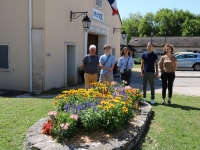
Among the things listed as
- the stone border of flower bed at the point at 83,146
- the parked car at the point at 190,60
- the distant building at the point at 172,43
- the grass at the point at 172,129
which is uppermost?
the distant building at the point at 172,43

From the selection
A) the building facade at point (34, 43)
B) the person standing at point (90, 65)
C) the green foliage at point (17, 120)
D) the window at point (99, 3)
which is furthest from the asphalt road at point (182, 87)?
the green foliage at point (17, 120)

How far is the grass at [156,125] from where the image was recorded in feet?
13.9

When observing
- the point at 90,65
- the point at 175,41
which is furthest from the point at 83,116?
the point at 175,41

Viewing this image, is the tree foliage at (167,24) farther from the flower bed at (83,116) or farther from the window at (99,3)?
the flower bed at (83,116)

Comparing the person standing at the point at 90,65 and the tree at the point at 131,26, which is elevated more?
the tree at the point at 131,26

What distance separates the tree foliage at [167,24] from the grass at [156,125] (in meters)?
57.4

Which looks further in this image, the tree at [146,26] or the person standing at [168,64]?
the tree at [146,26]

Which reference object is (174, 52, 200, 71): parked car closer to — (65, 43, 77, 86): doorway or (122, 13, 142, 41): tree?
(65, 43, 77, 86): doorway

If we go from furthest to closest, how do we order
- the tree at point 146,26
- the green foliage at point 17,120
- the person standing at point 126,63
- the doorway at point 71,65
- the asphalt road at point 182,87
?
the tree at point 146,26 → the doorway at point 71,65 → the asphalt road at point 182,87 → the person standing at point 126,63 → the green foliage at point 17,120

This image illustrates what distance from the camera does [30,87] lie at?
31.3 ft

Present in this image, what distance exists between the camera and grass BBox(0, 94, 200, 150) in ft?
13.9

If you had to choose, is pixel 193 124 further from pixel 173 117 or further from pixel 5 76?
pixel 5 76

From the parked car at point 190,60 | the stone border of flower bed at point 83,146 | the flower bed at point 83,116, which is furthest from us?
the parked car at point 190,60

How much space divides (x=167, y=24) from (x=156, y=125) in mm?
63725
